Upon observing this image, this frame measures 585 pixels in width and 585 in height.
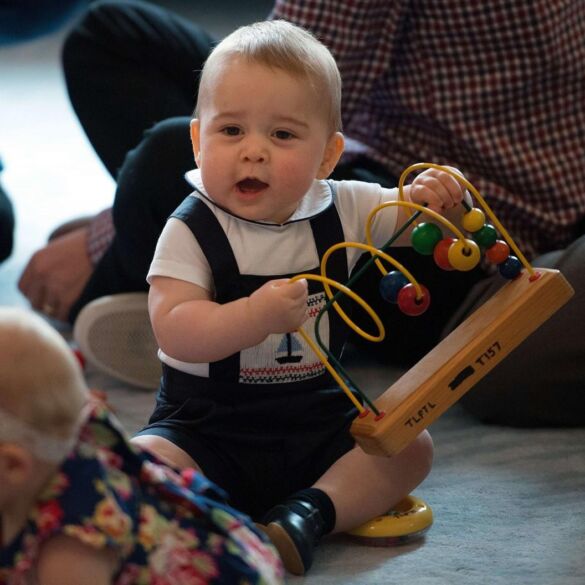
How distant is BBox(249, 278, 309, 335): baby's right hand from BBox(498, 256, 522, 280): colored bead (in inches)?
9.6

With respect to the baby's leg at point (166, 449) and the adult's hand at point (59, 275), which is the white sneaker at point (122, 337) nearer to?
the adult's hand at point (59, 275)

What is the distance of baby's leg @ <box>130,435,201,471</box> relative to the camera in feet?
3.42

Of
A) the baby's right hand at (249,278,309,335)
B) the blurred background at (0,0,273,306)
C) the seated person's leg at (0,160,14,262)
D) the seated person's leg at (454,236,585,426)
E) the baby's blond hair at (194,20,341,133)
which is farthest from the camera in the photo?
the blurred background at (0,0,273,306)

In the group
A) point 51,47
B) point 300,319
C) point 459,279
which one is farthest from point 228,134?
point 51,47

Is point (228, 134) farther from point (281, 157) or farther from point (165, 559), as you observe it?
point (165, 559)

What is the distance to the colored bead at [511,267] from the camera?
1087 mm

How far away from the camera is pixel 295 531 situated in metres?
0.99

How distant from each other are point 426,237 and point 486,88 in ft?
1.75

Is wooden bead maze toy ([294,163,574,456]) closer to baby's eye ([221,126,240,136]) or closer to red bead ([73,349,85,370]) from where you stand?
baby's eye ([221,126,240,136])

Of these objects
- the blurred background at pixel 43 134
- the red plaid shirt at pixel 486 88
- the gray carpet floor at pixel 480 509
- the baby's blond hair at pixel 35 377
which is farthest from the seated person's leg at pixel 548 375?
the blurred background at pixel 43 134

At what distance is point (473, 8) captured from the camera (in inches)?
57.1

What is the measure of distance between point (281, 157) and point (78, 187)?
1419 millimetres

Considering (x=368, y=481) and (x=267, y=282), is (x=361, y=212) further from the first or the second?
(x=368, y=481)

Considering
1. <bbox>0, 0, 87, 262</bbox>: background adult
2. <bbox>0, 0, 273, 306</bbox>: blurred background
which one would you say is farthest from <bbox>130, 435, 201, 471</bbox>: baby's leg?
<bbox>0, 0, 87, 262</bbox>: background adult
